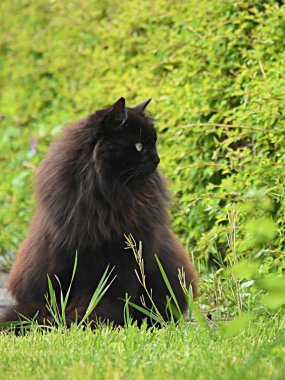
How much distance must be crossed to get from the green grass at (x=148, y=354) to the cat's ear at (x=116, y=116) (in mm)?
1047

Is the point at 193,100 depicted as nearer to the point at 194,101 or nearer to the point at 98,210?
the point at 194,101

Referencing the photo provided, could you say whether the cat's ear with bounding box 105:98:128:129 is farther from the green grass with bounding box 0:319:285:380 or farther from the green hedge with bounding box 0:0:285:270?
the green grass with bounding box 0:319:285:380

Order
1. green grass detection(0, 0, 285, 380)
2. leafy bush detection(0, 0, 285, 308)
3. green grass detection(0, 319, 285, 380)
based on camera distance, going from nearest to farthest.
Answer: green grass detection(0, 319, 285, 380) < green grass detection(0, 0, 285, 380) < leafy bush detection(0, 0, 285, 308)

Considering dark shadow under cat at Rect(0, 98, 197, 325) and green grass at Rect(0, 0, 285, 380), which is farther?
dark shadow under cat at Rect(0, 98, 197, 325)

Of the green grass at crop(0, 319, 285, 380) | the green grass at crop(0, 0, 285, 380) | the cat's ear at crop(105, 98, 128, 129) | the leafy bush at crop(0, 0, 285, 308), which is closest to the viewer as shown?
the green grass at crop(0, 319, 285, 380)

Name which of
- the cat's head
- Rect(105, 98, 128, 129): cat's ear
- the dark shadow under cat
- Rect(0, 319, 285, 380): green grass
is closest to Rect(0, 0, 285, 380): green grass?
Rect(0, 319, 285, 380): green grass

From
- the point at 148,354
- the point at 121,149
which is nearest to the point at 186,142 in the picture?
the point at 121,149

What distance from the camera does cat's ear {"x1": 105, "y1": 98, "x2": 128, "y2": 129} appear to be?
13.8ft

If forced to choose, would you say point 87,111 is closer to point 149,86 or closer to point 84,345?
point 149,86

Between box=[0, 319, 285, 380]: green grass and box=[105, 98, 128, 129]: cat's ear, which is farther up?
box=[105, 98, 128, 129]: cat's ear

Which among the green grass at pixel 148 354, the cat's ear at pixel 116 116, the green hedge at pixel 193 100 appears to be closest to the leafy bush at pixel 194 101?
the green hedge at pixel 193 100

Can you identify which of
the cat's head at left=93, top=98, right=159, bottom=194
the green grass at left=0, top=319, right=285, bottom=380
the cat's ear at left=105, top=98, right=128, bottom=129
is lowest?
the green grass at left=0, top=319, right=285, bottom=380

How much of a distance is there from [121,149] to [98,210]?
33 centimetres

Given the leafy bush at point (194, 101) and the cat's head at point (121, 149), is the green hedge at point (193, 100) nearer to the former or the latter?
the leafy bush at point (194, 101)
